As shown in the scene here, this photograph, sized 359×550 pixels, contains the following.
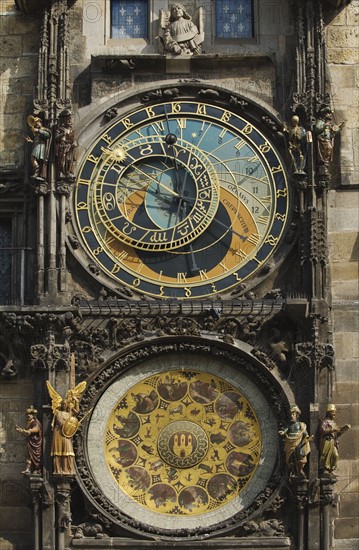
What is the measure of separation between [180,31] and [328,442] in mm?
5157

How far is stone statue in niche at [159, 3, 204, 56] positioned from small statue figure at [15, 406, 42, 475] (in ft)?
15.2

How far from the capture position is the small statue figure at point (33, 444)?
19.7 metres

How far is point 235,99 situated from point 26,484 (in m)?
4.98

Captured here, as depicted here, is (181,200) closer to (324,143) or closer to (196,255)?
(196,255)

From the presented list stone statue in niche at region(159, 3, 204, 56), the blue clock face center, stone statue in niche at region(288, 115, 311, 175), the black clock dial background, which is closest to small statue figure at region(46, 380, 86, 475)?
the black clock dial background

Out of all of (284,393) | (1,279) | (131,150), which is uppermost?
(131,150)

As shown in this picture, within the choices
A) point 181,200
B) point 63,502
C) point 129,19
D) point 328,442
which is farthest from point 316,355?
point 129,19

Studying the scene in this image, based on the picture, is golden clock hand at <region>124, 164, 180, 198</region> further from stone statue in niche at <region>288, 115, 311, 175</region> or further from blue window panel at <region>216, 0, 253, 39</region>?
blue window panel at <region>216, 0, 253, 39</region>

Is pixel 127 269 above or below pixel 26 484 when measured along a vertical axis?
above

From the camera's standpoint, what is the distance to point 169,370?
20172mm

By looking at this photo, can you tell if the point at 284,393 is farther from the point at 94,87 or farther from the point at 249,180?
the point at 94,87

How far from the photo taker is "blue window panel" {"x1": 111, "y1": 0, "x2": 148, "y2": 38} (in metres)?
21.5

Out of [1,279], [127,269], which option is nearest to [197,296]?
[127,269]

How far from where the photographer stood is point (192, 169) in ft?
68.2
